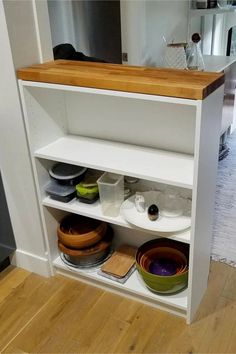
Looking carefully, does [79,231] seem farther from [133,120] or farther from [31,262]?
[133,120]

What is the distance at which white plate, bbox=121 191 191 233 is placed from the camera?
56.4 inches

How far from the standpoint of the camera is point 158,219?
1481 mm

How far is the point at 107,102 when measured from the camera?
1.58m

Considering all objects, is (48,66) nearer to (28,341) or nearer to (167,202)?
(167,202)

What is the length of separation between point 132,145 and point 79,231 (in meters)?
0.56

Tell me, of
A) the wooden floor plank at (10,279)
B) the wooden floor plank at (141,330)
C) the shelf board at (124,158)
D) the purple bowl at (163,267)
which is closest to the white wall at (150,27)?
the shelf board at (124,158)

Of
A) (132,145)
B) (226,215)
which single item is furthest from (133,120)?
(226,215)

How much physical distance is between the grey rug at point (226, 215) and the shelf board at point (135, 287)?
1.55ft

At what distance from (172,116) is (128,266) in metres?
0.77

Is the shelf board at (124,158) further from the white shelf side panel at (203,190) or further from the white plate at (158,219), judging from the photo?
the white plate at (158,219)

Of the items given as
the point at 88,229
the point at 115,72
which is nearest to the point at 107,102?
the point at 115,72

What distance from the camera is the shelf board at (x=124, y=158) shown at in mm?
1353

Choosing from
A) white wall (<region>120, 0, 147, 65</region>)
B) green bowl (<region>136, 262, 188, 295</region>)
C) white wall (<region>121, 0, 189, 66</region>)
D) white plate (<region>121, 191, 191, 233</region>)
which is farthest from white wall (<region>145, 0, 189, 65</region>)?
green bowl (<region>136, 262, 188, 295</region>)

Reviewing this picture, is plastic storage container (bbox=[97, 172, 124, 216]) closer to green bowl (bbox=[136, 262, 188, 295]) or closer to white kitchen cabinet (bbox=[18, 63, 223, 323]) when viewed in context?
white kitchen cabinet (bbox=[18, 63, 223, 323])
